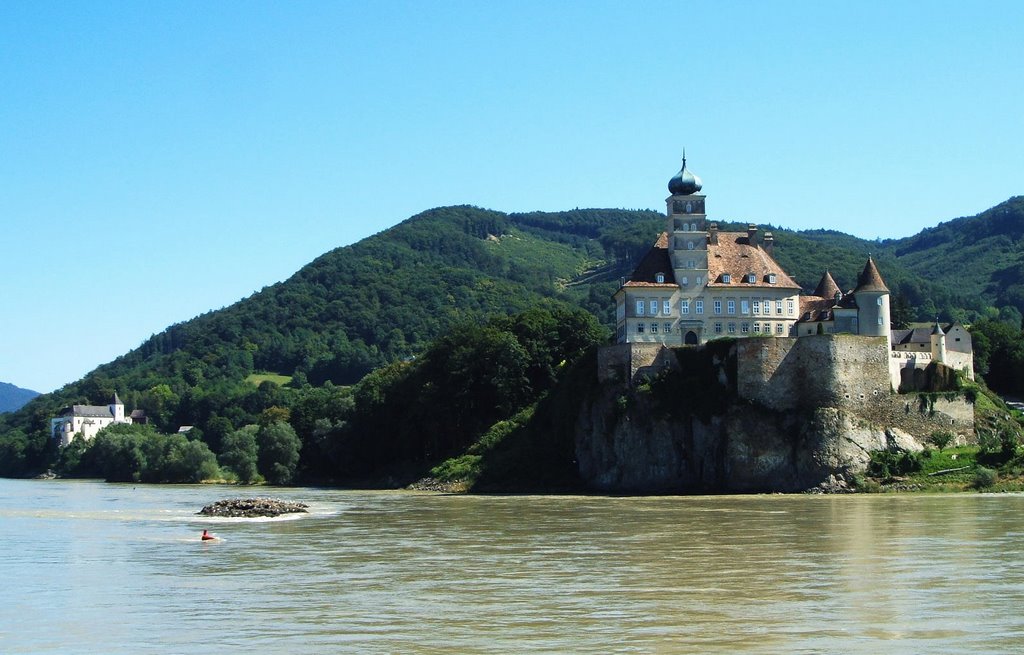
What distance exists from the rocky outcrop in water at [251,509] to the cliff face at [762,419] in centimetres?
2260

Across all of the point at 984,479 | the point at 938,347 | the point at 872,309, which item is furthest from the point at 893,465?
the point at 938,347

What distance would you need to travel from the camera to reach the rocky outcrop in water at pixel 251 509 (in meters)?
60.9

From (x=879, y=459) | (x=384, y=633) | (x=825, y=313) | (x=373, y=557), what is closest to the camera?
(x=384, y=633)

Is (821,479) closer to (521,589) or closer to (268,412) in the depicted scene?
(521,589)

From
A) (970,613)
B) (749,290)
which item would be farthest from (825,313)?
(970,613)

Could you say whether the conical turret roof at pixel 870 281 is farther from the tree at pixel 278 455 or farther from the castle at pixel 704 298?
the tree at pixel 278 455

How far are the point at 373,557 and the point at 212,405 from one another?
12603 centimetres

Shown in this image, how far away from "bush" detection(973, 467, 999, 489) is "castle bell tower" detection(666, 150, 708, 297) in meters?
21.9

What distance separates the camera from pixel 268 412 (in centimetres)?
13138

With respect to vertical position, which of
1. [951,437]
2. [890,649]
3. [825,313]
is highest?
[825,313]

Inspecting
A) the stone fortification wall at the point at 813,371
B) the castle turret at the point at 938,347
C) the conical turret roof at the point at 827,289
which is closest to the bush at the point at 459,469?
the stone fortification wall at the point at 813,371

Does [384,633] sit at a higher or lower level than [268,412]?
lower

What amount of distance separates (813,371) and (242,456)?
4910cm

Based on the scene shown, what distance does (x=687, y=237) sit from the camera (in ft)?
268
